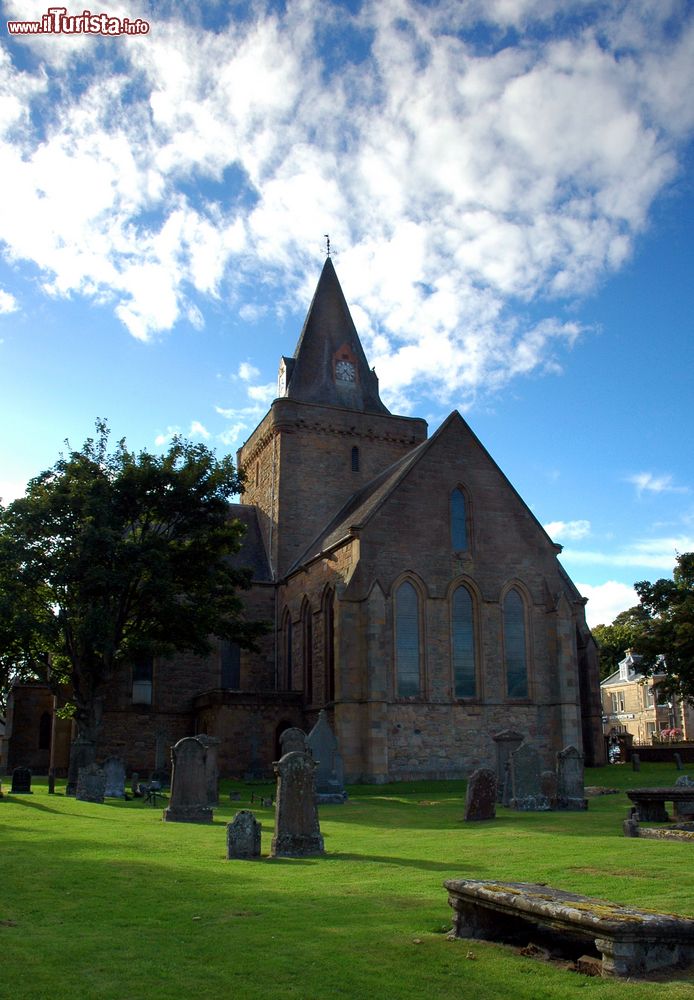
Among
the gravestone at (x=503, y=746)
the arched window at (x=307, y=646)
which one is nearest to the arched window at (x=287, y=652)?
the arched window at (x=307, y=646)

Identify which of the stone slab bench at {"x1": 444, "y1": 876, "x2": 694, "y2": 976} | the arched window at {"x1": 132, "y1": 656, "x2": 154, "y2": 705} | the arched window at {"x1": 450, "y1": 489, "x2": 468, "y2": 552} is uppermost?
the arched window at {"x1": 450, "y1": 489, "x2": 468, "y2": 552}

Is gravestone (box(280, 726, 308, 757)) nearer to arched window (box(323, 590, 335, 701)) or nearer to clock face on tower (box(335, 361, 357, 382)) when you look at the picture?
arched window (box(323, 590, 335, 701))

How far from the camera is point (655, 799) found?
16203mm

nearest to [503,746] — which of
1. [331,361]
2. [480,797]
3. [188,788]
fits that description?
[480,797]

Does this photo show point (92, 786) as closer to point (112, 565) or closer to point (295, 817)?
point (112, 565)

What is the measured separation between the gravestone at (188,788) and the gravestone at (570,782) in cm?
784

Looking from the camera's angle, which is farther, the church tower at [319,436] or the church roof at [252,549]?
the church tower at [319,436]

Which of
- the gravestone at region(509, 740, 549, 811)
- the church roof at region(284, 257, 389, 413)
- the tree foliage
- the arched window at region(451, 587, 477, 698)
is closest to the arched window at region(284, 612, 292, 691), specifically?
the arched window at region(451, 587, 477, 698)

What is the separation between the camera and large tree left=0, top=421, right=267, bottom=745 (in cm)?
2919

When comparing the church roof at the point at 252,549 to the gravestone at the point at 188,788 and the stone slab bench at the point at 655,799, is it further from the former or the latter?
the stone slab bench at the point at 655,799

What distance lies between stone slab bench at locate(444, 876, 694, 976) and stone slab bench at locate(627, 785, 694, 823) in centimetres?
921

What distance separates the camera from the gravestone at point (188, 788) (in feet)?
60.4

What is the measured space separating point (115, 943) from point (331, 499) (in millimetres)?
37651

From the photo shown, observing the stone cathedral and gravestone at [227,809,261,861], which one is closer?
gravestone at [227,809,261,861]
